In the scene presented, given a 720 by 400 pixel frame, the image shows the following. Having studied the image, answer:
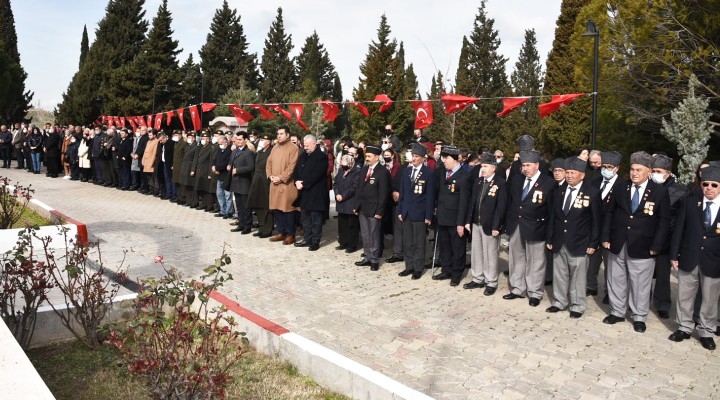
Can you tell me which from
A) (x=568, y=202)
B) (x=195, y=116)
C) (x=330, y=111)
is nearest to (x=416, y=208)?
(x=568, y=202)

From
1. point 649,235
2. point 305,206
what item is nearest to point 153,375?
point 649,235

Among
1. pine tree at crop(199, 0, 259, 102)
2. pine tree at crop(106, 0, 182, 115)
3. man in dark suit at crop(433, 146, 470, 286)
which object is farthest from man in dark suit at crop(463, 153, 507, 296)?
pine tree at crop(199, 0, 259, 102)

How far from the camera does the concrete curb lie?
12.8 feet

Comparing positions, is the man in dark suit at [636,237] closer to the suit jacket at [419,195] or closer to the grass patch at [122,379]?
the suit jacket at [419,195]

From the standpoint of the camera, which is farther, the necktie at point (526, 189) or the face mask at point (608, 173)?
the necktie at point (526, 189)

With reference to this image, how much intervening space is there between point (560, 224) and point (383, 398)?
11.7ft

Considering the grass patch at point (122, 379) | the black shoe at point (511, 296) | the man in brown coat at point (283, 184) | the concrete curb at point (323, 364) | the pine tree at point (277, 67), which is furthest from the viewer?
the pine tree at point (277, 67)

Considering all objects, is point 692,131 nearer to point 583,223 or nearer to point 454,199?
point 454,199

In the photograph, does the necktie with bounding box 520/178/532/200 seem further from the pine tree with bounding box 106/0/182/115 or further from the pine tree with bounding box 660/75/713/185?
the pine tree with bounding box 106/0/182/115

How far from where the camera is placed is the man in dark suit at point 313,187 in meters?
9.53

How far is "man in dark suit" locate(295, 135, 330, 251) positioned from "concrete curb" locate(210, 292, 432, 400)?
4.27 metres

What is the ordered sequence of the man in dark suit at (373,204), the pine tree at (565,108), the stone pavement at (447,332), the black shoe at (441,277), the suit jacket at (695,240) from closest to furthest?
the stone pavement at (447,332), the suit jacket at (695,240), the black shoe at (441,277), the man in dark suit at (373,204), the pine tree at (565,108)

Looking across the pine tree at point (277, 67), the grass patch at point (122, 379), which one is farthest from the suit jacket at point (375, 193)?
the pine tree at point (277, 67)

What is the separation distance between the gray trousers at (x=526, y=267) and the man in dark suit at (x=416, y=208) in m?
1.35
